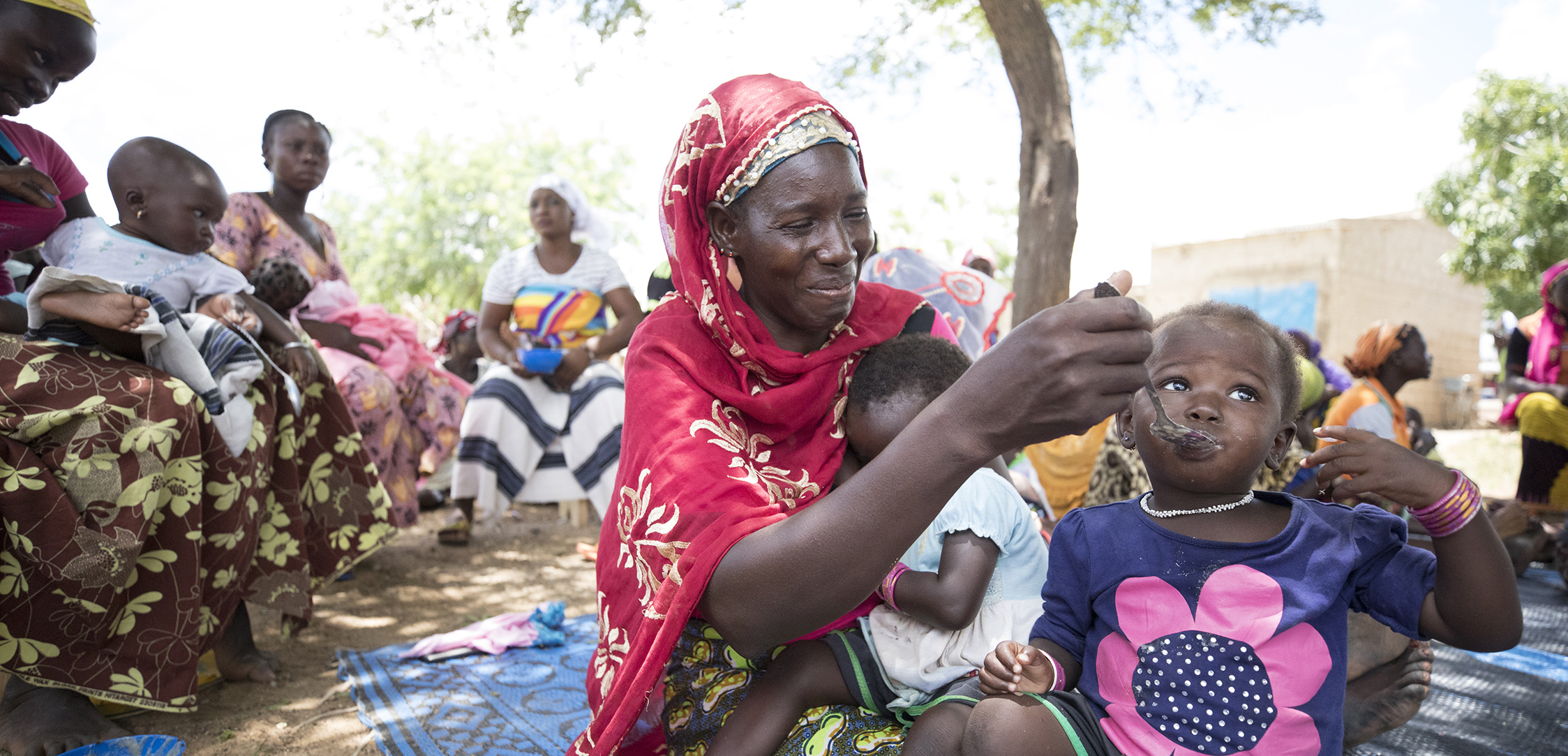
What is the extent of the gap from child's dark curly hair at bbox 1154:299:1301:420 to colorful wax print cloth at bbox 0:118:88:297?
330cm

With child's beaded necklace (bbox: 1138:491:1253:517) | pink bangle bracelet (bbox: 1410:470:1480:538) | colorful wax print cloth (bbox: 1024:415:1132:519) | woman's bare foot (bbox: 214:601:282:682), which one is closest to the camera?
pink bangle bracelet (bbox: 1410:470:1480:538)

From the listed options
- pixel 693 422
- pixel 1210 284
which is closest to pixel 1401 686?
pixel 693 422

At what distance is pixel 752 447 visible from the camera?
166cm

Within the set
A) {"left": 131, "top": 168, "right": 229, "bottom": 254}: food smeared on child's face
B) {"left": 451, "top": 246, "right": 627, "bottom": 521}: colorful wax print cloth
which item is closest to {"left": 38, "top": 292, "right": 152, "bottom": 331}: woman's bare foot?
{"left": 131, "top": 168, "right": 229, "bottom": 254}: food smeared on child's face

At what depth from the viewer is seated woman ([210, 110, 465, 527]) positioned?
4.57 meters

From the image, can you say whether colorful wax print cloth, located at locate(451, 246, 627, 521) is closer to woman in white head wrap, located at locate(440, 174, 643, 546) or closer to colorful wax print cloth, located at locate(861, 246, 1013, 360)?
woman in white head wrap, located at locate(440, 174, 643, 546)

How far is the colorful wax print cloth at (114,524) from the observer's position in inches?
90.8

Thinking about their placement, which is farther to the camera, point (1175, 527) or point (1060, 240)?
point (1060, 240)

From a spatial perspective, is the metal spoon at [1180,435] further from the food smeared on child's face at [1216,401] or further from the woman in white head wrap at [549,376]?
the woman in white head wrap at [549,376]

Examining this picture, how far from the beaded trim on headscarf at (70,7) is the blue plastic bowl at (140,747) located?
2175 millimetres

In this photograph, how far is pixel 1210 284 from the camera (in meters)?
21.1

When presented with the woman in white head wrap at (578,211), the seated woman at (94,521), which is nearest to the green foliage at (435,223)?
the woman in white head wrap at (578,211)

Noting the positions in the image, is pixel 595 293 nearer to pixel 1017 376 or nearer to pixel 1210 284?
pixel 1017 376

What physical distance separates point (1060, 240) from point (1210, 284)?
1805 cm
